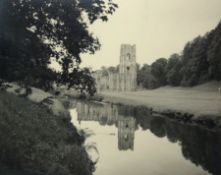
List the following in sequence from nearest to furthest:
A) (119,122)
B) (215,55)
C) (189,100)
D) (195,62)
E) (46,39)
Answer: (46,39) → (215,55) → (195,62) → (189,100) → (119,122)

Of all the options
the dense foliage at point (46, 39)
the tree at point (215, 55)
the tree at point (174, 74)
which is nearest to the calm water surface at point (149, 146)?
the tree at point (174, 74)

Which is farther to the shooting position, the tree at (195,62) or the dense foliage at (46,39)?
the tree at (195,62)

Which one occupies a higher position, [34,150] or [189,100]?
[189,100]

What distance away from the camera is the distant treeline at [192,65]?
12.8 metres

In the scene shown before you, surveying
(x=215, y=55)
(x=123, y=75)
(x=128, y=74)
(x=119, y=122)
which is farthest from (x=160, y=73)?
(x=215, y=55)

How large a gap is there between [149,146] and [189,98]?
12.2ft

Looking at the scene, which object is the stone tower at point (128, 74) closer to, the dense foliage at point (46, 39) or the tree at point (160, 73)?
the tree at point (160, 73)

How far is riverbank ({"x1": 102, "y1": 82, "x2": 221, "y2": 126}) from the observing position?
13.2 meters

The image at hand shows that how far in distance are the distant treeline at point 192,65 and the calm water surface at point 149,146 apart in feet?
4.34

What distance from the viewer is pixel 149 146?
444 inches

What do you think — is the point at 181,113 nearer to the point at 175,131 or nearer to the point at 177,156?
the point at 175,131

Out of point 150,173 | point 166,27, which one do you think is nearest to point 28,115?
point 150,173

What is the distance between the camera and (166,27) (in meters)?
10.8

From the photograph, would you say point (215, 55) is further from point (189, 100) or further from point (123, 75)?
point (123, 75)
